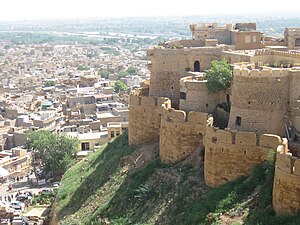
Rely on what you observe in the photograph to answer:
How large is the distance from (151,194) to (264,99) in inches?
237

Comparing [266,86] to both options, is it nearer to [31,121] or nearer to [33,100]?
[31,121]

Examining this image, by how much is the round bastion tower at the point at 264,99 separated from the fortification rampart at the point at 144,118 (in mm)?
6426

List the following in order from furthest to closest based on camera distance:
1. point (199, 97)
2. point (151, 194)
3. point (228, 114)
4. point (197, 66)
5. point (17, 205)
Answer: point (17, 205), point (197, 66), point (199, 97), point (228, 114), point (151, 194)

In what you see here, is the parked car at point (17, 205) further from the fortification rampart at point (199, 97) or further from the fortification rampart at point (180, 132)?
the fortification rampart at point (199, 97)

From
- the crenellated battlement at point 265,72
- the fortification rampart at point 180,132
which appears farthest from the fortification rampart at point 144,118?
the crenellated battlement at point 265,72

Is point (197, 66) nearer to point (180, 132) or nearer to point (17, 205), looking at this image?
point (180, 132)

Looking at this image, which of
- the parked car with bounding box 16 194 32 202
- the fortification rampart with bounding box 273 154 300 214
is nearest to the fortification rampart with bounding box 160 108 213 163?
the fortification rampart with bounding box 273 154 300 214

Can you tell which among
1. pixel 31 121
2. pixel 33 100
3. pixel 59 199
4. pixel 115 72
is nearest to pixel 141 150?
pixel 59 199

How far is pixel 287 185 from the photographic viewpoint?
51.4ft

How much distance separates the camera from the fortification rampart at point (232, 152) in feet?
62.0

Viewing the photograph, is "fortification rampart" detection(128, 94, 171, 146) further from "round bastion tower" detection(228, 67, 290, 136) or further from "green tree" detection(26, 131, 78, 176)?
"green tree" detection(26, 131, 78, 176)

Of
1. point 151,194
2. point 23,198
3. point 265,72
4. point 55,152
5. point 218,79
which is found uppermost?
point 265,72

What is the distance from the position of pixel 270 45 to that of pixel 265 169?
644 inches

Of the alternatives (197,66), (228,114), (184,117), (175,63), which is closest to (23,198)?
(175,63)
